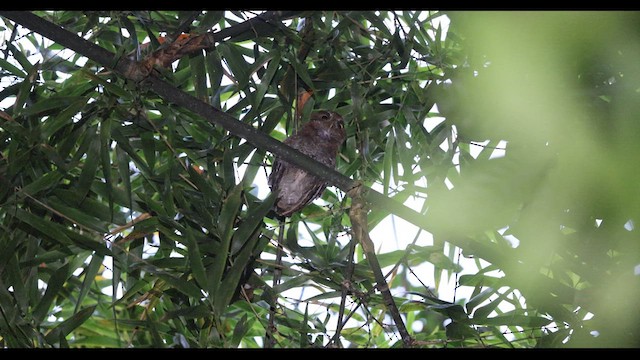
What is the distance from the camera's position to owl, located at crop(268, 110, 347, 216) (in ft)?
6.21

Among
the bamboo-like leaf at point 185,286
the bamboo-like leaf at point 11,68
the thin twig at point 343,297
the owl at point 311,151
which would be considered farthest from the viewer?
the owl at point 311,151

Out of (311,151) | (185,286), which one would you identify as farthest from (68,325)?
(311,151)

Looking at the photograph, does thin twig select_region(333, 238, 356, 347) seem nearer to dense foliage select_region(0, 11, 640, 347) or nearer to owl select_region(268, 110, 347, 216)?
dense foliage select_region(0, 11, 640, 347)

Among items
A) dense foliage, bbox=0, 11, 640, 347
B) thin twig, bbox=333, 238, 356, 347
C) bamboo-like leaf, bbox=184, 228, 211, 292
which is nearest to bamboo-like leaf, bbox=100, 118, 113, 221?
dense foliage, bbox=0, 11, 640, 347

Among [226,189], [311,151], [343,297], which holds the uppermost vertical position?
[311,151]

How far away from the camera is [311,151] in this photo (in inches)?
77.3

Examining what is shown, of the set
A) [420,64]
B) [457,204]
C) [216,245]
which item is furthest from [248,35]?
[457,204]

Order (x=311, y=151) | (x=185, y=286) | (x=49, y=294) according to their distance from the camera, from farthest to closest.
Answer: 1. (x=311, y=151)
2. (x=49, y=294)
3. (x=185, y=286)

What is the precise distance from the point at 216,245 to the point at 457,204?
993 mm

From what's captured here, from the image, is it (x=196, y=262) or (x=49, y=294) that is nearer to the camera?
(x=196, y=262)

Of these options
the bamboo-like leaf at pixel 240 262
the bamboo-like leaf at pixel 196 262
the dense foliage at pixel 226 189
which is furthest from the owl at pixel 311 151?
the bamboo-like leaf at pixel 196 262

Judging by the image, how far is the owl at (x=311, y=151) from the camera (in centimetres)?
189

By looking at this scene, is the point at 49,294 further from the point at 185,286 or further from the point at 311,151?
the point at 311,151

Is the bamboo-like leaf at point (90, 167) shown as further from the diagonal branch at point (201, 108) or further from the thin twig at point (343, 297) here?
the thin twig at point (343, 297)
